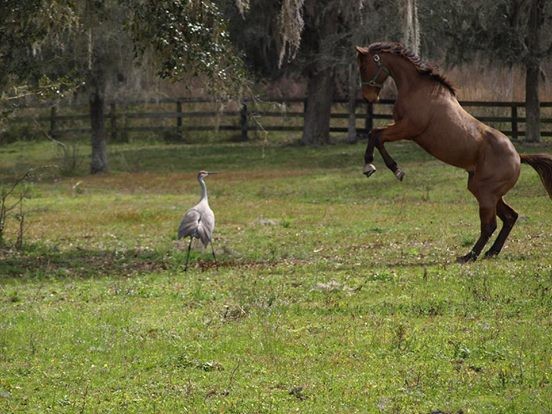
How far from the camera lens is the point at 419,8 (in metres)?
39.7

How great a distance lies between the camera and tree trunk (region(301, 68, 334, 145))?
46338 mm

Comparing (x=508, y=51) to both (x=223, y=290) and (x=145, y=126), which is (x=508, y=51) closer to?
(x=145, y=126)

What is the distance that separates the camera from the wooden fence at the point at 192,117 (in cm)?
4965

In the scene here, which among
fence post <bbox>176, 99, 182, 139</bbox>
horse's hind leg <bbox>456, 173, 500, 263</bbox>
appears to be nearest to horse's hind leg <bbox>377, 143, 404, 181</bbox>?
horse's hind leg <bbox>456, 173, 500, 263</bbox>

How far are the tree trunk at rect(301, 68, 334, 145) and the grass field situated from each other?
64.4ft

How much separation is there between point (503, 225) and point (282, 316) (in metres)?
5.78

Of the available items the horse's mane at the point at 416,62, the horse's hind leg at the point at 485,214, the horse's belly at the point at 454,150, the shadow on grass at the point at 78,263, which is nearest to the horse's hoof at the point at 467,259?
the horse's hind leg at the point at 485,214

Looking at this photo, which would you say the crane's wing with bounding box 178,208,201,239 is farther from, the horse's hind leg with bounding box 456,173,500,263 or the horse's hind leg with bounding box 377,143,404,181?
the horse's hind leg with bounding box 456,173,500,263

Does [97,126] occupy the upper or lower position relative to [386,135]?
lower

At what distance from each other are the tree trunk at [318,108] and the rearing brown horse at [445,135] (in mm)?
27733

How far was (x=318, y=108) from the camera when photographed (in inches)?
1842

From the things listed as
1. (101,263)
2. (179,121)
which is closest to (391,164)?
(101,263)

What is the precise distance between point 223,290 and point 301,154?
1133 inches

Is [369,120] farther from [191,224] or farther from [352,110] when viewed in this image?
[191,224]
